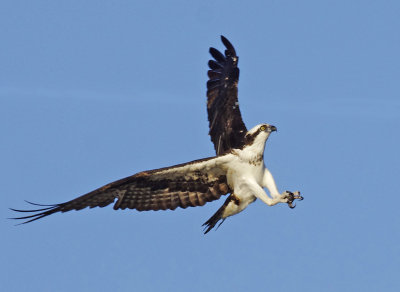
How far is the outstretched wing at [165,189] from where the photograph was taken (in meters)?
21.9

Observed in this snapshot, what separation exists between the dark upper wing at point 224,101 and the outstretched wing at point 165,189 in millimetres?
1794

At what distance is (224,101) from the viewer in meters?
26.2

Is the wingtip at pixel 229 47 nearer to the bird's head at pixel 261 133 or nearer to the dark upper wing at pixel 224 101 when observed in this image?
the dark upper wing at pixel 224 101

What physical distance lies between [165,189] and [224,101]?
4.38 m

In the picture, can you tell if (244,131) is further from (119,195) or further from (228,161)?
(119,195)

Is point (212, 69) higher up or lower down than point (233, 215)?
higher up

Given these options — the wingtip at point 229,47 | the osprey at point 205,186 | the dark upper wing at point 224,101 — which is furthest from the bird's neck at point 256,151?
the wingtip at point 229,47

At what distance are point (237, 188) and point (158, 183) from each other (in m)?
1.99

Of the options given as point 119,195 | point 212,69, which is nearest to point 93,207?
point 119,195

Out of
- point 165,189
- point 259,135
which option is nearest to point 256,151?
point 259,135

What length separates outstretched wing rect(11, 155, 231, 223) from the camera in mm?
21906

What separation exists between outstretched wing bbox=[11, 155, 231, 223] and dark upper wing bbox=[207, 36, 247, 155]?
5.89ft

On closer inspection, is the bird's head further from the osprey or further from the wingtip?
the wingtip

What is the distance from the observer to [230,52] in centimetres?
2700
